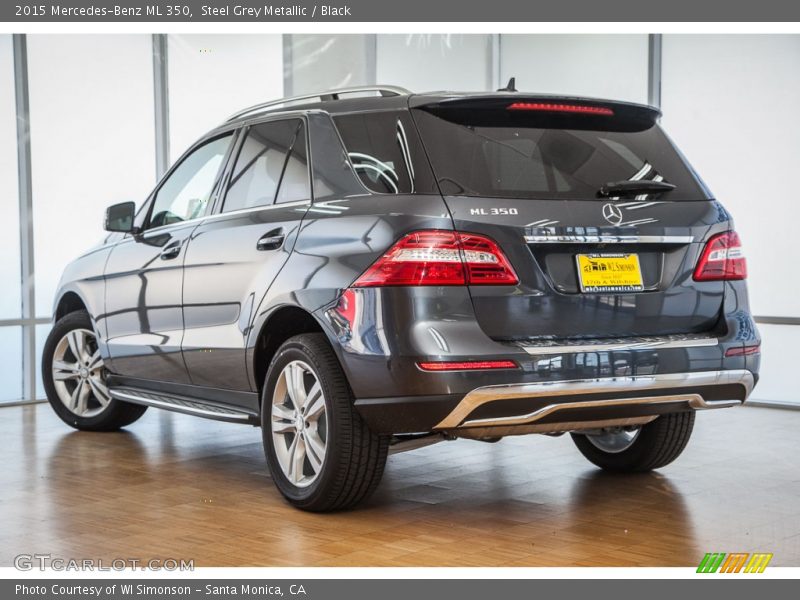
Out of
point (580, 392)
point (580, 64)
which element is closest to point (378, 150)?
point (580, 392)

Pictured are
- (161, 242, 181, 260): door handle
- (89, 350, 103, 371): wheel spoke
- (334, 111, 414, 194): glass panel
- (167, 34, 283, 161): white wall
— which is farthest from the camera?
(167, 34, 283, 161): white wall

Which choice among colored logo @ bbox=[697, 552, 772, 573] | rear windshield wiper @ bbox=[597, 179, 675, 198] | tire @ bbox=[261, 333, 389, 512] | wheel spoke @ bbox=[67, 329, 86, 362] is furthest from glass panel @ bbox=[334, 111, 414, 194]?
wheel spoke @ bbox=[67, 329, 86, 362]

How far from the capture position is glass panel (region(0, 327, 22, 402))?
9766mm

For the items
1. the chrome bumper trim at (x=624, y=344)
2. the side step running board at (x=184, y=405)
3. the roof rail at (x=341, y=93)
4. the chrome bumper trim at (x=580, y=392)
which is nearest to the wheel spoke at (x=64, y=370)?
the side step running board at (x=184, y=405)

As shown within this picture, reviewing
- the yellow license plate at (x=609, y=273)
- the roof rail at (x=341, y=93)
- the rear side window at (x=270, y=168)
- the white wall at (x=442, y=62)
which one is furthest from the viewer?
the white wall at (x=442, y=62)

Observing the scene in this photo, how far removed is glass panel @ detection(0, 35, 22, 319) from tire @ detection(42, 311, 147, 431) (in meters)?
2.21

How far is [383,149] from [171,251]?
1719 mm

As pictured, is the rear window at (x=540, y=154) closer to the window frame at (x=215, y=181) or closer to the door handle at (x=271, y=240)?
the door handle at (x=271, y=240)

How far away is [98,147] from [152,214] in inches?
152

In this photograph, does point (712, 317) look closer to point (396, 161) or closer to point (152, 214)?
point (396, 161)

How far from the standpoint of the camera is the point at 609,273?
4535mm

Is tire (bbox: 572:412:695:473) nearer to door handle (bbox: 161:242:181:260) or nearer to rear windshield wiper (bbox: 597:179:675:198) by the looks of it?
rear windshield wiper (bbox: 597:179:675:198)

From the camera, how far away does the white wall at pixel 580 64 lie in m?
10.1

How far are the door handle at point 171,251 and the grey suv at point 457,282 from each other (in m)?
0.38
